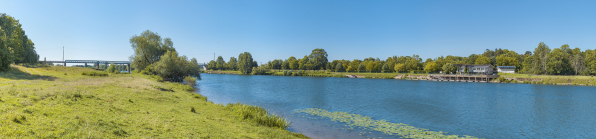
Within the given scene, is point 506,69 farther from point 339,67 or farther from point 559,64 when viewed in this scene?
point 339,67

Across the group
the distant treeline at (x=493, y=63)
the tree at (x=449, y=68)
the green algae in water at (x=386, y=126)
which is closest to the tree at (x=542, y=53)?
the distant treeline at (x=493, y=63)

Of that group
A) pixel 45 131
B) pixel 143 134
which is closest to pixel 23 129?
pixel 45 131

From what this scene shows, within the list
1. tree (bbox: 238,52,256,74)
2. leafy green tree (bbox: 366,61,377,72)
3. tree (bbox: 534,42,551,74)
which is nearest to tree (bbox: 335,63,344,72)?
leafy green tree (bbox: 366,61,377,72)

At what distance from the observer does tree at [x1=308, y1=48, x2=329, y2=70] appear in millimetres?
170500

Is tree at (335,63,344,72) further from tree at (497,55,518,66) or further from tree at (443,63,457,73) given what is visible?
tree at (497,55,518,66)

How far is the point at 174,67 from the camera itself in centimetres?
5472

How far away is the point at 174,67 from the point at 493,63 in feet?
545

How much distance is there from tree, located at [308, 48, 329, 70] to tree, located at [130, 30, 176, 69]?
367 ft

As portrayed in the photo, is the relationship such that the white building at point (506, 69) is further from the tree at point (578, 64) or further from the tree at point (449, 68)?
the tree at point (449, 68)

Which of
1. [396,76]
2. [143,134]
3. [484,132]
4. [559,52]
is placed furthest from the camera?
[396,76]

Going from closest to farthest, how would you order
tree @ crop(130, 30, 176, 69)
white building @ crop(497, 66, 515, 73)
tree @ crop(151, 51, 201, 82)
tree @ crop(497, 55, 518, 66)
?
1. tree @ crop(151, 51, 201, 82)
2. tree @ crop(130, 30, 176, 69)
3. white building @ crop(497, 66, 515, 73)
4. tree @ crop(497, 55, 518, 66)

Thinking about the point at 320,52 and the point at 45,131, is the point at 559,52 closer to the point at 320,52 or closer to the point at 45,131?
the point at 320,52

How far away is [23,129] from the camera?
8.41 meters

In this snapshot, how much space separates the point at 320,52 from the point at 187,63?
126560 mm
